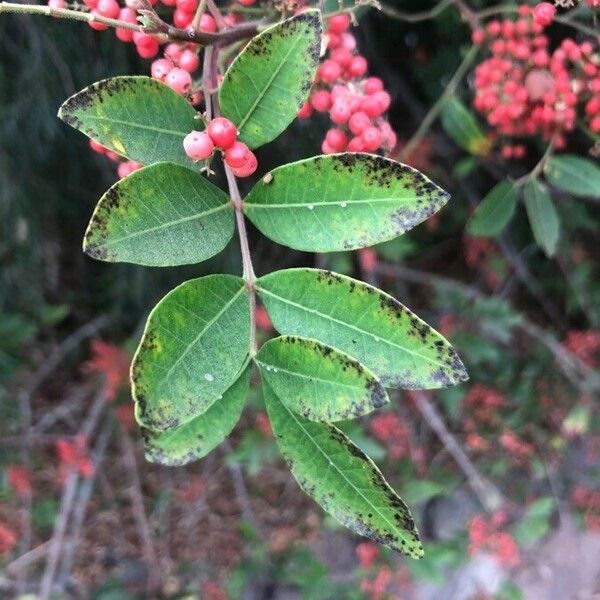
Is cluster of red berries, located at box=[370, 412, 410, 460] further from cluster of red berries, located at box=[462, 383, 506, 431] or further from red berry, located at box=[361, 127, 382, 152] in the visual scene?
red berry, located at box=[361, 127, 382, 152]

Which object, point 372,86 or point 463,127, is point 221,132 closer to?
point 372,86

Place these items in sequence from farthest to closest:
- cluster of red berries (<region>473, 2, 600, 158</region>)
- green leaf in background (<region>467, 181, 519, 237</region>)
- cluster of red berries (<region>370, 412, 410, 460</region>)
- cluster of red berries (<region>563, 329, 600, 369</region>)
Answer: cluster of red berries (<region>563, 329, 600, 369</region>), cluster of red berries (<region>370, 412, 410, 460</region>), green leaf in background (<region>467, 181, 519, 237</region>), cluster of red berries (<region>473, 2, 600, 158</region>)

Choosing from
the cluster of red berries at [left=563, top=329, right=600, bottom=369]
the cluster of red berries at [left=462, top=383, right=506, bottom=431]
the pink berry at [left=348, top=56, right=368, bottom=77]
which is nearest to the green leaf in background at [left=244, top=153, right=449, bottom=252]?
the pink berry at [left=348, top=56, right=368, bottom=77]

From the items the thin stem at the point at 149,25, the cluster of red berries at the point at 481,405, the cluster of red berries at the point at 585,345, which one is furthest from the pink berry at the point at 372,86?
the cluster of red berries at the point at 585,345

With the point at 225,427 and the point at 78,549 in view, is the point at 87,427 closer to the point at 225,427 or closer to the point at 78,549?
the point at 78,549

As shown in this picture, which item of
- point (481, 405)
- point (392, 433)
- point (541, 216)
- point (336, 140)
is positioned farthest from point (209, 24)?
point (481, 405)

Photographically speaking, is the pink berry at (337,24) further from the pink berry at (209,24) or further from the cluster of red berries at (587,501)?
the cluster of red berries at (587,501)

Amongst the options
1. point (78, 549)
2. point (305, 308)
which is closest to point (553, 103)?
point (305, 308)
